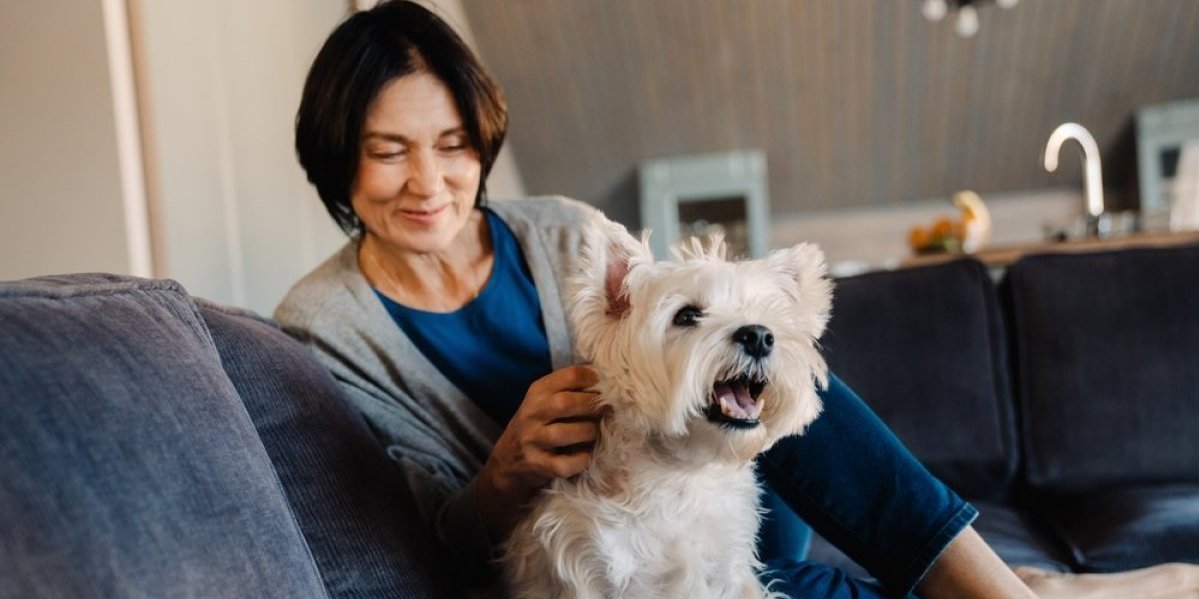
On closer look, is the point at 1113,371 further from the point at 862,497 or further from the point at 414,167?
the point at 414,167

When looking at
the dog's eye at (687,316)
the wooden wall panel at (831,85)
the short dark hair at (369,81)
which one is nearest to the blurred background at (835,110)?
the wooden wall panel at (831,85)

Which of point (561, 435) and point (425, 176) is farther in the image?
point (425, 176)

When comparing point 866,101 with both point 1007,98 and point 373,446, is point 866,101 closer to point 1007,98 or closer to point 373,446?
point 1007,98

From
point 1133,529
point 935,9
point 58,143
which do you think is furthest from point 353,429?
point 935,9

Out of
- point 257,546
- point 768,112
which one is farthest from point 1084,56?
point 257,546

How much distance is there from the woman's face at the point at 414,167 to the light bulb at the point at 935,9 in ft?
11.9

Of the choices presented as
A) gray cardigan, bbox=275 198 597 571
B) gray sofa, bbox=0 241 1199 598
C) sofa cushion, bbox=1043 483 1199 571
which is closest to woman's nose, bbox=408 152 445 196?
gray cardigan, bbox=275 198 597 571

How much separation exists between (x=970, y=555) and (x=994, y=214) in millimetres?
5799

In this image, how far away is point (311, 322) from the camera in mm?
1448

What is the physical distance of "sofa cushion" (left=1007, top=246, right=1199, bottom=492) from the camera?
81.4 inches

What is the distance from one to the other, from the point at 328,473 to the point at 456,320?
0.40 meters

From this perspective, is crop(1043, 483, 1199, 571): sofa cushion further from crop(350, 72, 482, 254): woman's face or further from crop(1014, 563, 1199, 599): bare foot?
crop(350, 72, 482, 254): woman's face

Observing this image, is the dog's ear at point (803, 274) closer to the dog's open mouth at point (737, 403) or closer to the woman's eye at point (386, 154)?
the dog's open mouth at point (737, 403)

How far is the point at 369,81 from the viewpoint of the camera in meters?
1.45
